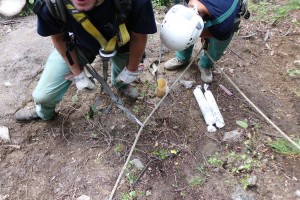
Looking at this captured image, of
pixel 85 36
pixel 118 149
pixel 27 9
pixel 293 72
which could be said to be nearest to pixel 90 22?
pixel 85 36

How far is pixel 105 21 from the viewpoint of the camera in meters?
2.49

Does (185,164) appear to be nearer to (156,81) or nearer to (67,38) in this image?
(156,81)

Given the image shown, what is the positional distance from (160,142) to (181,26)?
114cm

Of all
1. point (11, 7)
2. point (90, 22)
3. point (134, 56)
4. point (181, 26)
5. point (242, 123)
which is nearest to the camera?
point (90, 22)

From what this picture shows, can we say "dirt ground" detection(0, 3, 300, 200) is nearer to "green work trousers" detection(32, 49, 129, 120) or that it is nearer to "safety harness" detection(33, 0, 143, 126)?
"green work trousers" detection(32, 49, 129, 120)

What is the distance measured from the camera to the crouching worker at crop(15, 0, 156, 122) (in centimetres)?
234

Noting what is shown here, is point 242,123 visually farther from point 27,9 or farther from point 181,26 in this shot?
point 27,9

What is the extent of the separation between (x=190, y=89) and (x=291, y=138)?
121 cm

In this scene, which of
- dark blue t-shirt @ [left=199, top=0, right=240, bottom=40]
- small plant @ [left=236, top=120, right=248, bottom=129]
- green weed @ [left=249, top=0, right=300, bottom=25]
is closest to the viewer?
dark blue t-shirt @ [left=199, top=0, right=240, bottom=40]

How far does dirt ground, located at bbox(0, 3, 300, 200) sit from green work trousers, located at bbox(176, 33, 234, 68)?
0.66 feet

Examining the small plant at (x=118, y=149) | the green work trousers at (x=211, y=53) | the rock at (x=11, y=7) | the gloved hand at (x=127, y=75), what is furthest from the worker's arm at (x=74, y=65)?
the rock at (x=11, y=7)

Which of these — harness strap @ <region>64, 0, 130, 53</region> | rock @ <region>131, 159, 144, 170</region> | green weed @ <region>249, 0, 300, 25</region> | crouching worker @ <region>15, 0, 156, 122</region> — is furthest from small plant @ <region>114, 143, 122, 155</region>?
green weed @ <region>249, 0, 300, 25</region>

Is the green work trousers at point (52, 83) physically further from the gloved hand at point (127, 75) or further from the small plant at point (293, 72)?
the small plant at point (293, 72)

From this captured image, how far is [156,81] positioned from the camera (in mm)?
3879
